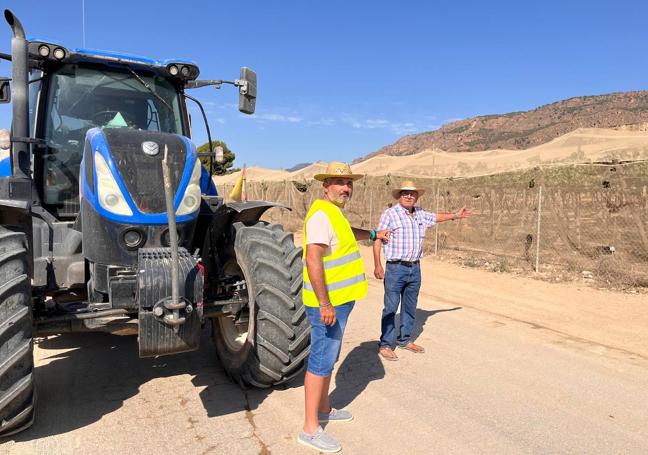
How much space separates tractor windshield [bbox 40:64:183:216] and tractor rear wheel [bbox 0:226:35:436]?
133cm

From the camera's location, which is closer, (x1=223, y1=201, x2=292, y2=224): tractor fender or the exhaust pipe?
the exhaust pipe

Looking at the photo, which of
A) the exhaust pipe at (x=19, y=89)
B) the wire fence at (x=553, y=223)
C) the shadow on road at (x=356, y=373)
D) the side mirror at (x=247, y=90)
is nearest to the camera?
the exhaust pipe at (x=19, y=89)

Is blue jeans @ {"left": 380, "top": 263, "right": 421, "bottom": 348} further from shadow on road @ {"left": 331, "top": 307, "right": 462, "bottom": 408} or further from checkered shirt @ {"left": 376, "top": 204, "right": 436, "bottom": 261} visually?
shadow on road @ {"left": 331, "top": 307, "right": 462, "bottom": 408}

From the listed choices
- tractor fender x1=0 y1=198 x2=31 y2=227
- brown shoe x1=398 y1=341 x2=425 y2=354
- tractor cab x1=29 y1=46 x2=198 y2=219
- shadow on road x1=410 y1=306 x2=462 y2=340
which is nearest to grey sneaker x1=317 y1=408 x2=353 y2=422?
brown shoe x1=398 y1=341 x2=425 y2=354

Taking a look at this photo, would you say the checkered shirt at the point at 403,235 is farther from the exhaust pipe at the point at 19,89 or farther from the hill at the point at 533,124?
the hill at the point at 533,124

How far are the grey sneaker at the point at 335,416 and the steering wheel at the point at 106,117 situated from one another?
3.02m

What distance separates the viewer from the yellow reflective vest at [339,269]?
3326 mm

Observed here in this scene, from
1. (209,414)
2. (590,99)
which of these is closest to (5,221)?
(209,414)

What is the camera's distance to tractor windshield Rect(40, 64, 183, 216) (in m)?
4.45

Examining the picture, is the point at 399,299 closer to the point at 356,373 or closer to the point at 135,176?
the point at 356,373

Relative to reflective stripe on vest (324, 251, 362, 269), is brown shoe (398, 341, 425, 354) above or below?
below

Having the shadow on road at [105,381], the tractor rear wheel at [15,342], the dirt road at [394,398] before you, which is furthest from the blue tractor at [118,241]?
the dirt road at [394,398]

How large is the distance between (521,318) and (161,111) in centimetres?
505

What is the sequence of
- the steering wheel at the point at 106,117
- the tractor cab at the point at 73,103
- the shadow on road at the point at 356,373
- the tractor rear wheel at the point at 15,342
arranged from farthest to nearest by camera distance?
the steering wheel at the point at 106,117 < the tractor cab at the point at 73,103 < the shadow on road at the point at 356,373 < the tractor rear wheel at the point at 15,342
